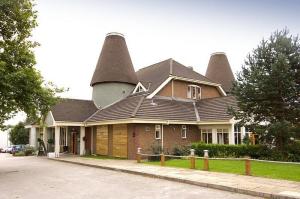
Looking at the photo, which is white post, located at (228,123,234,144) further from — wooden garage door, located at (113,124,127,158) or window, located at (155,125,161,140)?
wooden garage door, located at (113,124,127,158)

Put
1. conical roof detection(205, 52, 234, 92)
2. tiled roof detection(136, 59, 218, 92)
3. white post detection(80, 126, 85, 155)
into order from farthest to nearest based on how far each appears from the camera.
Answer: conical roof detection(205, 52, 234, 92)
tiled roof detection(136, 59, 218, 92)
white post detection(80, 126, 85, 155)

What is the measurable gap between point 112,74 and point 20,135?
22.6 metres

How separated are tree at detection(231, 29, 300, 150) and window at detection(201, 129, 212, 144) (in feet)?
18.2

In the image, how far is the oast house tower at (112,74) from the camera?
105 ft

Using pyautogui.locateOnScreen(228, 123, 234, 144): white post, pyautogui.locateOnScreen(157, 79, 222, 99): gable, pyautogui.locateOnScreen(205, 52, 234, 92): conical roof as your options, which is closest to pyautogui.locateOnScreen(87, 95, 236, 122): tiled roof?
pyautogui.locateOnScreen(157, 79, 222, 99): gable

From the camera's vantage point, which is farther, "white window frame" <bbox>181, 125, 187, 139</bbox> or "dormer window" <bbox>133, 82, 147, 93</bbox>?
"dormer window" <bbox>133, 82, 147, 93</bbox>

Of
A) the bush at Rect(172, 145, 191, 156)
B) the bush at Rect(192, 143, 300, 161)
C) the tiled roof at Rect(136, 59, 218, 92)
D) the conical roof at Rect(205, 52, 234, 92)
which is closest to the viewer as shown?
the bush at Rect(192, 143, 300, 161)

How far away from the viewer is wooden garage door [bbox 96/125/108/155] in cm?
2711

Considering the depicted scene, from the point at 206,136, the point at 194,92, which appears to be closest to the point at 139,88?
the point at 194,92

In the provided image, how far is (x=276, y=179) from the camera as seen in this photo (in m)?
12.9

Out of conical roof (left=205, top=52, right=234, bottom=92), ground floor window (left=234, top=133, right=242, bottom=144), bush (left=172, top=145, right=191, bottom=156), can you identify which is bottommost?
bush (left=172, top=145, right=191, bottom=156)

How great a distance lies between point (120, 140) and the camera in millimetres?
25234

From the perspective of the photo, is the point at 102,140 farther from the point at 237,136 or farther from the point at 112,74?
the point at 237,136

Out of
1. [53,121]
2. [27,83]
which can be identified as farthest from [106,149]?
[27,83]
